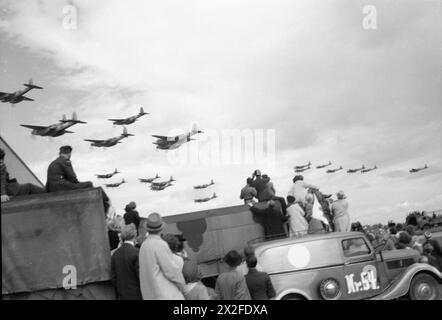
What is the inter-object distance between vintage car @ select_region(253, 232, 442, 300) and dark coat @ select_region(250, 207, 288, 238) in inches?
62.2

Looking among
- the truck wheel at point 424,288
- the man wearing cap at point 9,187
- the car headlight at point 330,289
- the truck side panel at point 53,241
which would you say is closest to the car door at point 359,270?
the car headlight at point 330,289

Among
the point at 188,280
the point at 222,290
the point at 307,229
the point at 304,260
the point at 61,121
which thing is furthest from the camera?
the point at 61,121

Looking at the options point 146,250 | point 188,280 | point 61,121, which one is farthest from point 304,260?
point 61,121

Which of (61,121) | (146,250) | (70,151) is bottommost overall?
(146,250)

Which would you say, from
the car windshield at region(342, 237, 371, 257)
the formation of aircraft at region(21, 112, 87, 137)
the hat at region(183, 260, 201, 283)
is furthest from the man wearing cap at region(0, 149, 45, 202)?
the formation of aircraft at region(21, 112, 87, 137)

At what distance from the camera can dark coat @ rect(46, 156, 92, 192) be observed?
6691 millimetres

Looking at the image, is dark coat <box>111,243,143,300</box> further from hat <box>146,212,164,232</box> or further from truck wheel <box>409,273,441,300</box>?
truck wheel <box>409,273,441,300</box>

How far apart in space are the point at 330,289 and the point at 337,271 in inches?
15.3

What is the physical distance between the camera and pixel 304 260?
840 centimetres

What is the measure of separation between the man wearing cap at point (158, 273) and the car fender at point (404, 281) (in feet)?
16.3

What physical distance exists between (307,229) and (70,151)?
5.59 m

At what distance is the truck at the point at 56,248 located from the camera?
5.72 meters

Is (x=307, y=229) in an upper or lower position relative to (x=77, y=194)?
lower
